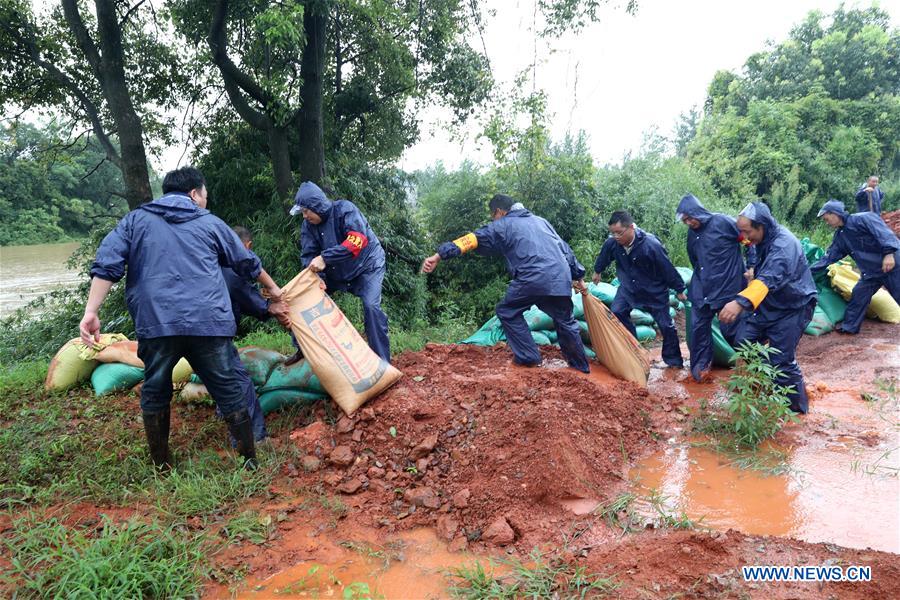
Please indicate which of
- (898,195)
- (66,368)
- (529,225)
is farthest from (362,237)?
(898,195)

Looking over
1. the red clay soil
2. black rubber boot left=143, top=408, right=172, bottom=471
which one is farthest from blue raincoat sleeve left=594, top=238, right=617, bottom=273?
black rubber boot left=143, top=408, right=172, bottom=471

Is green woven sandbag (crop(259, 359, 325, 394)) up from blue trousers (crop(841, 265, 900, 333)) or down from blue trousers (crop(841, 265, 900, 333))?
up

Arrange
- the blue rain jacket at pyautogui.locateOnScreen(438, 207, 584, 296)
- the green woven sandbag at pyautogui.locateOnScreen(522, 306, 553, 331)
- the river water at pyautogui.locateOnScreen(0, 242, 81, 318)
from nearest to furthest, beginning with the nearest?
the blue rain jacket at pyautogui.locateOnScreen(438, 207, 584, 296) < the green woven sandbag at pyautogui.locateOnScreen(522, 306, 553, 331) < the river water at pyautogui.locateOnScreen(0, 242, 81, 318)

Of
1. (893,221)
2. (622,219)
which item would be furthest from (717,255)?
(893,221)

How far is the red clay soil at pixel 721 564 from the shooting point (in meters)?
1.88

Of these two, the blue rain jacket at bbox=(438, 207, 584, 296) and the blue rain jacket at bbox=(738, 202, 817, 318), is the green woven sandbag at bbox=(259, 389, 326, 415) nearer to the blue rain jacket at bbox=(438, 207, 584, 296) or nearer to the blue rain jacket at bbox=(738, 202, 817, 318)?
the blue rain jacket at bbox=(438, 207, 584, 296)

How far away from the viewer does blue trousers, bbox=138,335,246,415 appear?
2705 millimetres

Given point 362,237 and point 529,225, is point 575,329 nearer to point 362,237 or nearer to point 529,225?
point 529,225

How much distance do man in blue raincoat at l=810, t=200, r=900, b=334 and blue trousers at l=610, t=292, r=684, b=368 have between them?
7.22 ft

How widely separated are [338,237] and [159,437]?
1717mm

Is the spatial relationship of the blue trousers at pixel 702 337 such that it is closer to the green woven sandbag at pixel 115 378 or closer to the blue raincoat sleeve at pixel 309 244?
the blue raincoat sleeve at pixel 309 244

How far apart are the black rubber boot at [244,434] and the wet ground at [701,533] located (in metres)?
0.54

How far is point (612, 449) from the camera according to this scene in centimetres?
312

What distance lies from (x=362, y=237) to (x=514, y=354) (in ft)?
4.87
